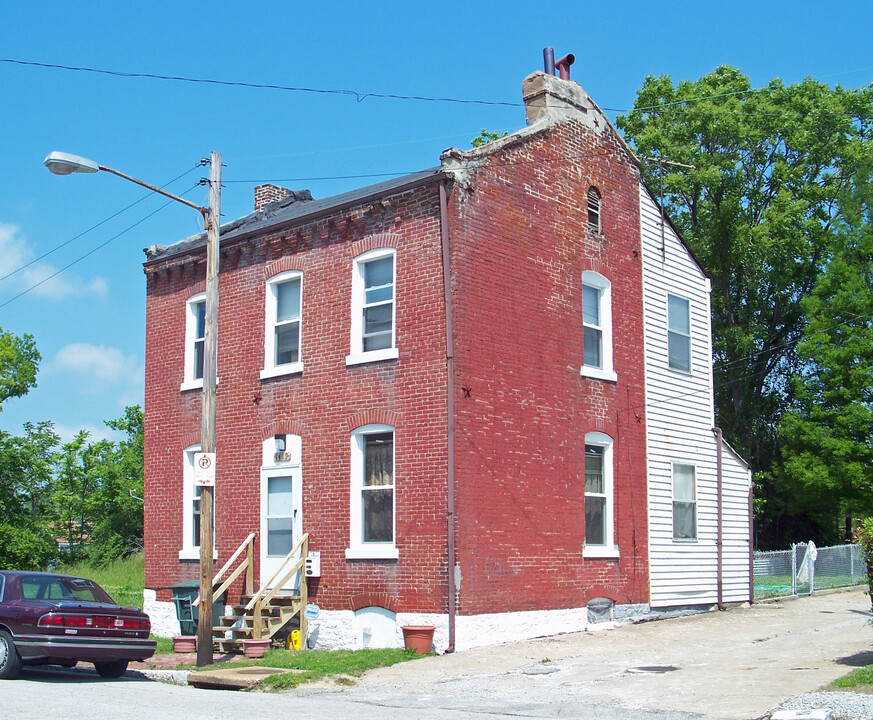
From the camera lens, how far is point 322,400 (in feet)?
59.7

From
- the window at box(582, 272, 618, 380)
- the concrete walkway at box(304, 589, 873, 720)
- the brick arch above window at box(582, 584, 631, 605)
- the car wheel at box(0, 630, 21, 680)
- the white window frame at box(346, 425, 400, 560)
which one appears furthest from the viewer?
the window at box(582, 272, 618, 380)

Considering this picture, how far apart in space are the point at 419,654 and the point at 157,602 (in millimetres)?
7712

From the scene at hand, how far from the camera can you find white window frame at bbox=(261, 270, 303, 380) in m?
18.8

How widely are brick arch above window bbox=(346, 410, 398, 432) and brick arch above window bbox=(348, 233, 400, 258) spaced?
9.41 feet

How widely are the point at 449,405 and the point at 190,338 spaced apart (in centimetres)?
753

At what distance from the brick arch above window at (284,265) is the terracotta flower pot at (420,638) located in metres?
7.20

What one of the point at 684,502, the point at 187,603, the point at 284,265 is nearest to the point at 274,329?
the point at 284,265

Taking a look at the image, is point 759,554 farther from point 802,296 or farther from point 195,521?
point 802,296

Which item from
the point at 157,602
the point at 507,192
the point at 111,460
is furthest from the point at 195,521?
the point at 111,460

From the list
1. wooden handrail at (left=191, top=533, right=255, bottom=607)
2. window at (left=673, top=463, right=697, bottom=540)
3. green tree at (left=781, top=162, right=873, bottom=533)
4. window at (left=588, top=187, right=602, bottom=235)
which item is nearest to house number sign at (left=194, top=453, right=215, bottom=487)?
wooden handrail at (left=191, top=533, right=255, bottom=607)

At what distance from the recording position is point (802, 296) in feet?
124

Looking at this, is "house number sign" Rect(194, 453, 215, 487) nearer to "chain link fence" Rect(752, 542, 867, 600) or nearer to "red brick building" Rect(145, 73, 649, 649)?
"red brick building" Rect(145, 73, 649, 649)

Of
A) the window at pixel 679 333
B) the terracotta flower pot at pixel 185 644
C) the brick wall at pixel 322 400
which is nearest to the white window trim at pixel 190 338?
the brick wall at pixel 322 400

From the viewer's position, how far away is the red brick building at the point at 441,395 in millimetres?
16406
